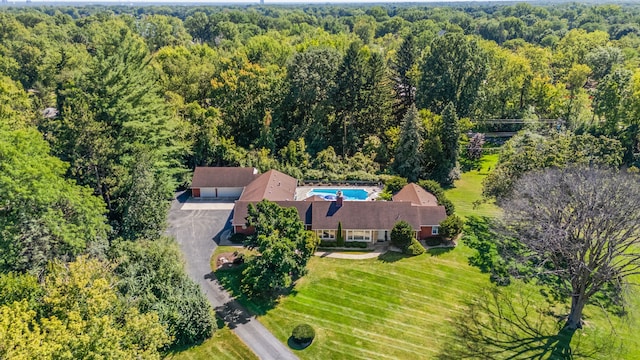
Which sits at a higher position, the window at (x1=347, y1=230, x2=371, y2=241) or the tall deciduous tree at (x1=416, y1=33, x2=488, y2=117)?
the tall deciduous tree at (x1=416, y1=33, x2=488, y2=117)

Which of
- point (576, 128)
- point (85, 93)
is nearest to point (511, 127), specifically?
point (576, 128)

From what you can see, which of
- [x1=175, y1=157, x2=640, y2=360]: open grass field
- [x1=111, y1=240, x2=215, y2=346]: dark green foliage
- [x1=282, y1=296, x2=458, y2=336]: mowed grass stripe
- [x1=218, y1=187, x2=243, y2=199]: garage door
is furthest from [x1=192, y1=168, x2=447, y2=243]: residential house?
[x1=111, y1=240, x2=215, y2=346]: dark green foliage

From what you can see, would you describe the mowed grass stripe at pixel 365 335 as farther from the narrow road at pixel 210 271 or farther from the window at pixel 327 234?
the window at pixel 327 234

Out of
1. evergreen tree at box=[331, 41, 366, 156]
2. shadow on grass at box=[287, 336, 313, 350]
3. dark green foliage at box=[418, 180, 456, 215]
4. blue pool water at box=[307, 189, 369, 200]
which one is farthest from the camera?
evergreen tree at box=[331, 41, 366, 156]

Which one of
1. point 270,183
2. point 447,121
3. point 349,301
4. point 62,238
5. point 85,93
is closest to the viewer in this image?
point 62,238

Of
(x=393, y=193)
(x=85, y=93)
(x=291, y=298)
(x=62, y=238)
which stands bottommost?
(x=291, y=298)

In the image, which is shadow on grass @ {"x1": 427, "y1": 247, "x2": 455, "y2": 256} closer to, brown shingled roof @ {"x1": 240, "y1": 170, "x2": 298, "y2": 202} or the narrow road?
brown shingled roof @ {"x1": 240, "y1": 170, "x2": 298, "y2": 202}

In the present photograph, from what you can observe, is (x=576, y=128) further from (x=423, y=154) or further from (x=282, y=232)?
(x=282, y=232)
